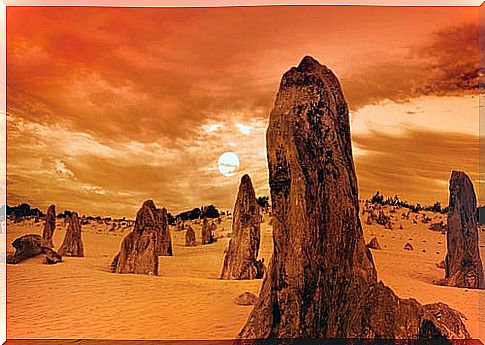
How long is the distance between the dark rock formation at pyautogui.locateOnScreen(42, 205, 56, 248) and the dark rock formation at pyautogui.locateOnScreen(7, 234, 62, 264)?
3 cm

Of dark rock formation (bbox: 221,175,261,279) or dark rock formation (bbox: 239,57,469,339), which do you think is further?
dark rock formation (bbox: 221,175,261,279)

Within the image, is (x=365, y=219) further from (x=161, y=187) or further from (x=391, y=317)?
(x=161, y=187)

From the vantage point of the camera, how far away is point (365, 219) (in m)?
6.71

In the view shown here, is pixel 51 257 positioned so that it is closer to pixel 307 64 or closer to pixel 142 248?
pixel 142 248

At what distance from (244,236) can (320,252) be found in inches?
24.7

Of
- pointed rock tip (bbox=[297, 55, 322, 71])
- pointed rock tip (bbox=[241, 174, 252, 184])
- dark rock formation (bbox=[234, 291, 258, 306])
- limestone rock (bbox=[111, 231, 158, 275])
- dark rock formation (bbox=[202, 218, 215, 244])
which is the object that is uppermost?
pointed rock tip (bbox=[297, 55, 322, 71])

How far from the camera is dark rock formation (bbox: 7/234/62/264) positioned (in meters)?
6.75

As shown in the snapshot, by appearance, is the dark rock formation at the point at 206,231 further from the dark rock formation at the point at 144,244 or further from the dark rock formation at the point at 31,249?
the dark rock formation at the point at 31,249

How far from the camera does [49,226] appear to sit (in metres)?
6.76

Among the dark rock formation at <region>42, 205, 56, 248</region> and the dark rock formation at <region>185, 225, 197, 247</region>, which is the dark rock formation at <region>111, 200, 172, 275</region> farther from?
the dark rock formation at <region>42, 205, 56, 248</region>

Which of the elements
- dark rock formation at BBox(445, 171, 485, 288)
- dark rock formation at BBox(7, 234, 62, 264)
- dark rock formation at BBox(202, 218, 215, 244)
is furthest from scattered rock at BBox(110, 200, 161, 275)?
dark rock formation at BBox(445, 171, 485, 288)

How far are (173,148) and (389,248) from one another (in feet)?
6.29

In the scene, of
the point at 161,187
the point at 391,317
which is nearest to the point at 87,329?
the point at 161,187

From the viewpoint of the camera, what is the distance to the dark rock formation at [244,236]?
6.72 meters
